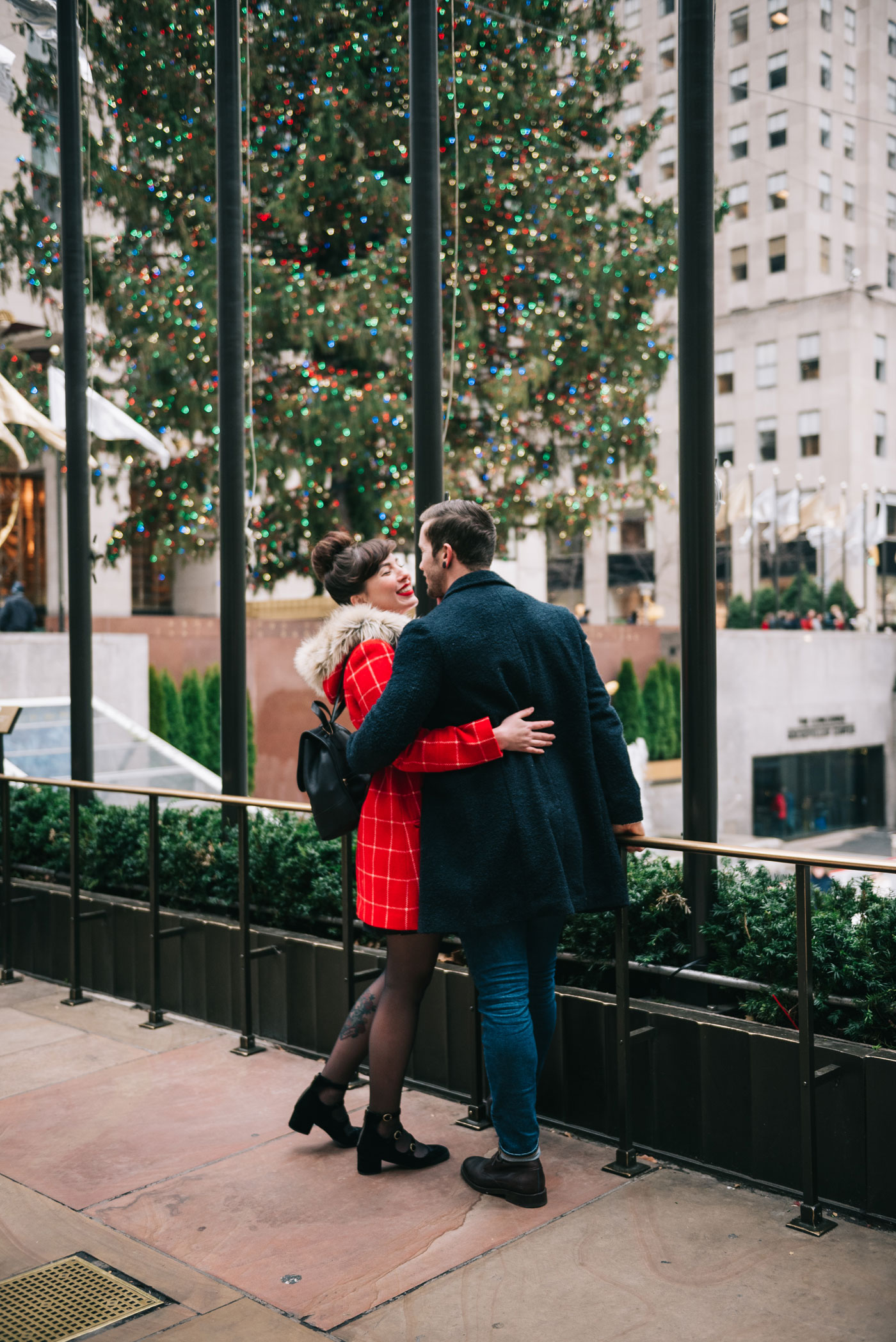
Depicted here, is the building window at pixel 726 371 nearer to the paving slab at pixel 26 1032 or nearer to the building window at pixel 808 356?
the building window at pixel 808 356

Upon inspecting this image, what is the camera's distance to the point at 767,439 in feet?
173

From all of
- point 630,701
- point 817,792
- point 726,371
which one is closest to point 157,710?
point 630,701

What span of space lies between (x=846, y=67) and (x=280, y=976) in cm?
5271

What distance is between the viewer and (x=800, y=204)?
49.7m

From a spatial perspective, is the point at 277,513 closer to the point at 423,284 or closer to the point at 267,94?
the point at 267,94

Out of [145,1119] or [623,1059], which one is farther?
[145,1119]

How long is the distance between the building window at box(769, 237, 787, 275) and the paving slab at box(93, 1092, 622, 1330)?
5220 cm

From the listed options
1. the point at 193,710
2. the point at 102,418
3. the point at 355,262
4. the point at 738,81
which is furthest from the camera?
the point at 738,81

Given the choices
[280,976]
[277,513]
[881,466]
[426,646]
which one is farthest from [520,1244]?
[881,466]

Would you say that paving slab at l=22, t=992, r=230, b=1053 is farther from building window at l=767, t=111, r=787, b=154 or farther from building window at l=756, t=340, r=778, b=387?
building window at l=767, t=111, r=787, b=154

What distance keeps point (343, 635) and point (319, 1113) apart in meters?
1.48

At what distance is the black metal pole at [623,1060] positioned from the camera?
11.9 ft

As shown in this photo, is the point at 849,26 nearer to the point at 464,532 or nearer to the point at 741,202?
the point at 741,202

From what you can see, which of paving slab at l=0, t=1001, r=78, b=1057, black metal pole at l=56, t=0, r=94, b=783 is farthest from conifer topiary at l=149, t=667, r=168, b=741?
paving slab at l=0, t=1001, r=78, b=1057
